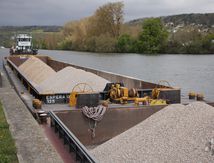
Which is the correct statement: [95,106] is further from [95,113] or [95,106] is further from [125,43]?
[125,43]

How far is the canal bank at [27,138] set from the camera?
15.8ft

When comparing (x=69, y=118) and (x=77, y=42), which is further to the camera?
(x=77, y=42)

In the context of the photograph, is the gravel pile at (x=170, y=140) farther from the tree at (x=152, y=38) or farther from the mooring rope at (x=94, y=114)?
the tree at (x=152, y=38)

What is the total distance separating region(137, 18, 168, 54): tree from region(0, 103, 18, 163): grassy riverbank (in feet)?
163

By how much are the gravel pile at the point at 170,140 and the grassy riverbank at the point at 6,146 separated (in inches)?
57.7

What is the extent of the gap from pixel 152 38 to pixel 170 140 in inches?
Result: 1979

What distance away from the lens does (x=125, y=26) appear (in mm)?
62688

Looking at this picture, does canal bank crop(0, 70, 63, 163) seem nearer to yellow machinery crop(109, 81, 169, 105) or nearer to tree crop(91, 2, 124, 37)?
yellow machinery crop(109, 81, 169, 105)

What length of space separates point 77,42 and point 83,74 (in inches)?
2176

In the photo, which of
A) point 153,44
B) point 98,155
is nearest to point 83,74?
point 98,155

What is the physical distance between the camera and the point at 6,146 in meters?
5.14

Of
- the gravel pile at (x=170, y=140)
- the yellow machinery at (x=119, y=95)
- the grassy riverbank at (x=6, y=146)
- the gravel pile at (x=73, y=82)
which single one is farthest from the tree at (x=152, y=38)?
the grassy riverbank at (x=6, y=146)

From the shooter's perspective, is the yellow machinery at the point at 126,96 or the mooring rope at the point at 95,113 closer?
the mooring rope at the point at 95,113

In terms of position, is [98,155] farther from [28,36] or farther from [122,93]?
[28,36]
